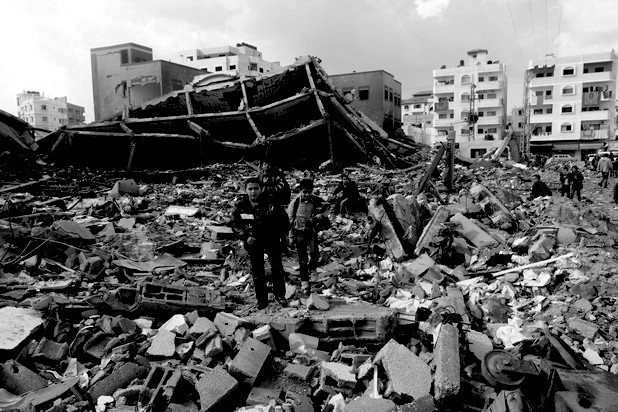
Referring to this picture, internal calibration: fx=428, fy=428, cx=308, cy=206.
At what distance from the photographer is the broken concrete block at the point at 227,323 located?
4.06 m

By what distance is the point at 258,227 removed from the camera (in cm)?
461

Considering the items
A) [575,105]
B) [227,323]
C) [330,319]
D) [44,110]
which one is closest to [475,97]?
[575,105]

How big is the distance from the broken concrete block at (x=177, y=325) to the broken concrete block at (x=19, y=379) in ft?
3.47

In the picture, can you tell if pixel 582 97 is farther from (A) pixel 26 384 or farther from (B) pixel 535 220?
(A) pixel 26 384

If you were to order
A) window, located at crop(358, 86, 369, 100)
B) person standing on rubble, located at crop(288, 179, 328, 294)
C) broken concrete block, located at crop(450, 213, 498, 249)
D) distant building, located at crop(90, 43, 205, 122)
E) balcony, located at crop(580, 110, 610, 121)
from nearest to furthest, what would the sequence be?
person standing on rubble, located at crop(288, 179, 328, 294) → broken concrete block, located at crop(450, 213, 498, 249) → distant building, located at crop(90, 43, 205, 122) → window, located at crop(358, 86, 369, 100) → balcony, located at crop(580, 110, 610, 121)

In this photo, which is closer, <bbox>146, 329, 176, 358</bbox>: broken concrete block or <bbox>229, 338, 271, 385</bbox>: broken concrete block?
<bbox>229, 338, 271, 385</bbox>: broken concrete block

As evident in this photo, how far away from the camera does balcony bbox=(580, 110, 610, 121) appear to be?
4194 cm

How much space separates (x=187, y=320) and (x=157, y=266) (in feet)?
7.74

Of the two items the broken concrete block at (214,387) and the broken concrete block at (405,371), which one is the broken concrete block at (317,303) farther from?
the broken concrete block at (214,387)

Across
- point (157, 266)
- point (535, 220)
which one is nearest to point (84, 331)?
point (157, 266)

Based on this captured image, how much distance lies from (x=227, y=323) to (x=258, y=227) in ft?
3.44

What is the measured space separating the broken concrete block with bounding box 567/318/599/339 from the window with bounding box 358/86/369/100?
3074 cm

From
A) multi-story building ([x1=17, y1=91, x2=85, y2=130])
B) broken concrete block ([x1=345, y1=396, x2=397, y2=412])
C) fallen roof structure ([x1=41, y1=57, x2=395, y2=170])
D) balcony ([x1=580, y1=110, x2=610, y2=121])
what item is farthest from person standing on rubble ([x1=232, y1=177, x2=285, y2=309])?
multi-story building ([x1=17, y1=91, x2=85, y2=130])

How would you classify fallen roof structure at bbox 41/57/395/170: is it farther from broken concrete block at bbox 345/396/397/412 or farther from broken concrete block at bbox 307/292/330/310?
broken concrete block at bbox 345/396/397/412
